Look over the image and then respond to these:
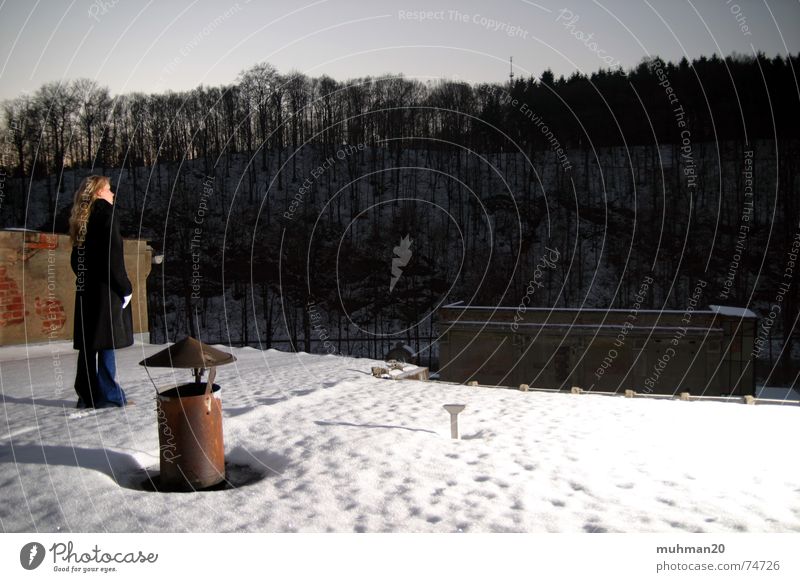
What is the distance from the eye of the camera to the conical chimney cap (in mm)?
4754

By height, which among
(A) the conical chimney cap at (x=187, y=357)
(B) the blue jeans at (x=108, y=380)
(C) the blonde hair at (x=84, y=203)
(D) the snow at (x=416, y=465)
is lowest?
(D) the snow at (x=416, y=465)

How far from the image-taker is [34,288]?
11945 mm

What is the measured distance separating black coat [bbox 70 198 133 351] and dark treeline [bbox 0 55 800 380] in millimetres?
29379

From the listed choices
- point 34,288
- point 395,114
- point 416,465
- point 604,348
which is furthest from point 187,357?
point 395,114

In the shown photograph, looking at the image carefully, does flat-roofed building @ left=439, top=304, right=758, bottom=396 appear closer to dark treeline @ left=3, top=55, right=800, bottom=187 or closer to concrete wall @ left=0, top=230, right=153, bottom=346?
dark treeline @ left=3, top=55, right=800, bottom=187

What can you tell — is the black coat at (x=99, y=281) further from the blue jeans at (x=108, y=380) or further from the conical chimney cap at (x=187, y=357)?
the conical chimney cap at (x=187, y=357)

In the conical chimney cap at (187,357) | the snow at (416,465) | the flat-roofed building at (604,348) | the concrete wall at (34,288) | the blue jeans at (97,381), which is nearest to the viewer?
the snow at (416,465)

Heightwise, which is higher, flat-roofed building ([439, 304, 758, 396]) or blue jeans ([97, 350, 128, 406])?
blue jeans ([97, 350, 128, 406])

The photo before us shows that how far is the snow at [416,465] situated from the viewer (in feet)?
14.0

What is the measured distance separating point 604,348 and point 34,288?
21746 mm

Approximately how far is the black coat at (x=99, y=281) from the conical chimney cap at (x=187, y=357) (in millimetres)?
1969

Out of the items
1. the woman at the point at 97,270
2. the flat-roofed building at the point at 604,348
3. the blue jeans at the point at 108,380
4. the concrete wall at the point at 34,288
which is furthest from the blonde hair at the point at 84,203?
the flat-roofed building at the point at 604,348

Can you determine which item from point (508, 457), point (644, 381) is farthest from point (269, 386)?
point (644, 381)

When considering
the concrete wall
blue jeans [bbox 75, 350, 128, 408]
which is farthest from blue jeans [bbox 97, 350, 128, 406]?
the concrete wall
